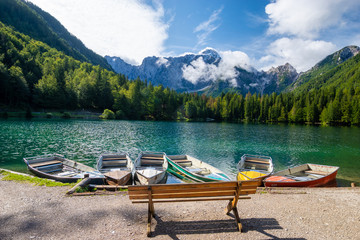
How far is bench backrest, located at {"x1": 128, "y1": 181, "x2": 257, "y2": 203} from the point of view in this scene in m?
6.66

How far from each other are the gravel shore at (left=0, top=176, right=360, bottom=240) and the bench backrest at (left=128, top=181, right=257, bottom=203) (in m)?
1.26

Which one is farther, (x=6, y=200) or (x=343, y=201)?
(x=343, y=201)

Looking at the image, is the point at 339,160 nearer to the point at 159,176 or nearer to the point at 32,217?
the point at 159,176

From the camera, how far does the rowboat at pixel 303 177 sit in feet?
49.3

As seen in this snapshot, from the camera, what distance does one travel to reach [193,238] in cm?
657

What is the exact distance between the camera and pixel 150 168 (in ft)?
60.5

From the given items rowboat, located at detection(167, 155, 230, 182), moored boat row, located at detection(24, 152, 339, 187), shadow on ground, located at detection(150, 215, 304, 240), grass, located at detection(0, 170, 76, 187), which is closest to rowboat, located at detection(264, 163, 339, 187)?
moored boat row, located at detection(24, 152, 339, 187)

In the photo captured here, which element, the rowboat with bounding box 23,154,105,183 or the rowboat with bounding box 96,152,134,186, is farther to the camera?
the rowboat with bounding box 96,152,134,186

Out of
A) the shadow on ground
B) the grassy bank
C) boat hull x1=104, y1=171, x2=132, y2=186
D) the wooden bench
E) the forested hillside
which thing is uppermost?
the forested hillside

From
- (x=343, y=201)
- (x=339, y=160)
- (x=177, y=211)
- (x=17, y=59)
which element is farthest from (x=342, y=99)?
(x=17, y=59)

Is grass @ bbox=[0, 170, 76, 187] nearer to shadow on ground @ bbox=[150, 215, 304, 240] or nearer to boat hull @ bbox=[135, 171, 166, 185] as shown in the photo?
boat hull @ bbox=[135, 171, 166, 185]

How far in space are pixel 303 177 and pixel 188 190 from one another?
17.3 metres

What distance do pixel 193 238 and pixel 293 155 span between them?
35191mm

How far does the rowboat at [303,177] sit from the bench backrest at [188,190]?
9.31 meters
